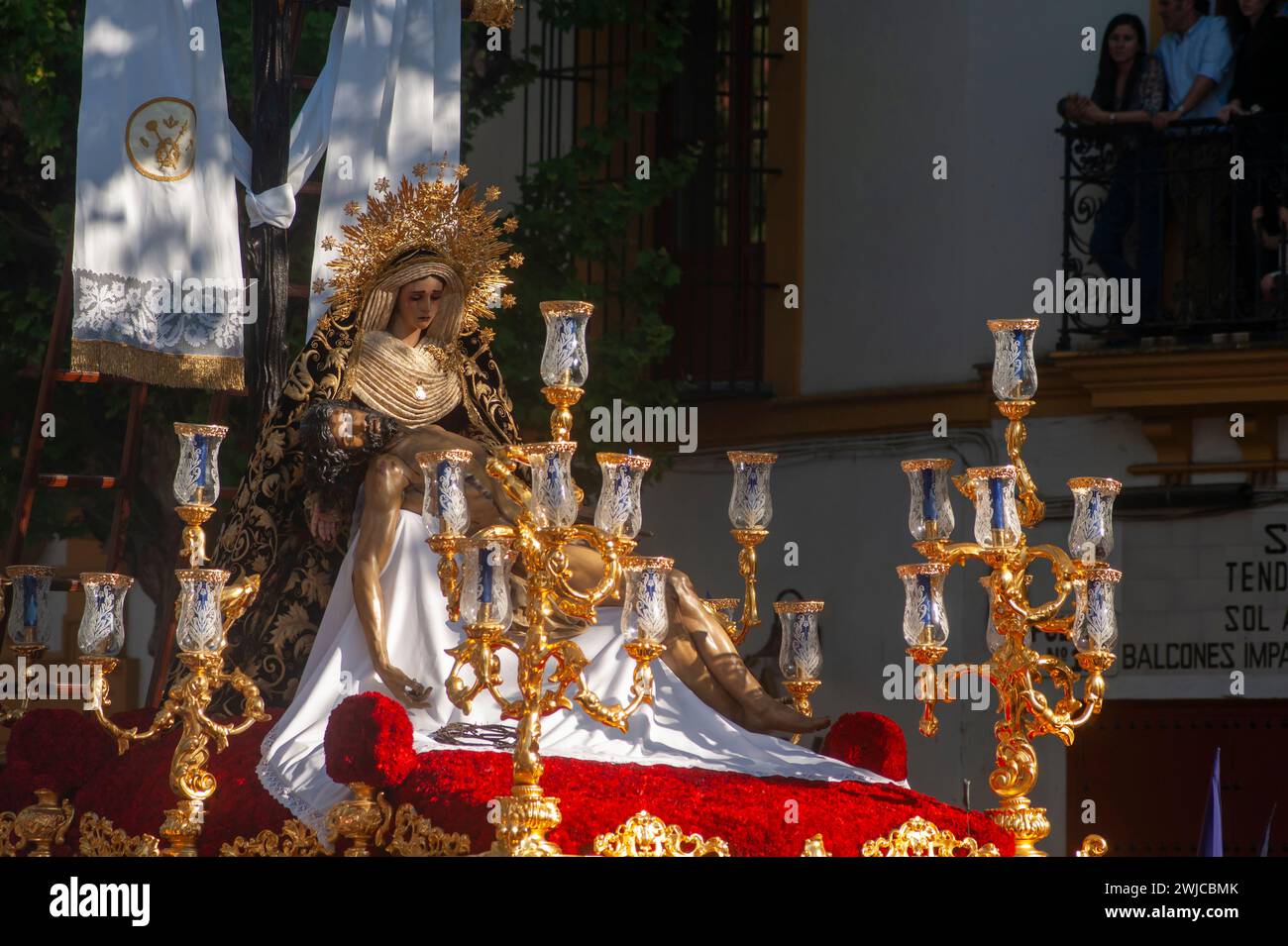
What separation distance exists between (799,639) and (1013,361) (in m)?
1.35

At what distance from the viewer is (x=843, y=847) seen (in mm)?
6660

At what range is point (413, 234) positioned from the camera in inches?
335

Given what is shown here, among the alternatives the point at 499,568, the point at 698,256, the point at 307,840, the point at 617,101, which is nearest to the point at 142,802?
the point at 307,840

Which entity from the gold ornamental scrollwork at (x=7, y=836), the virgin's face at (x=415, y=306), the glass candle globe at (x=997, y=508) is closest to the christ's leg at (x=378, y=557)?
the virgin's face at (x=415, y=306)

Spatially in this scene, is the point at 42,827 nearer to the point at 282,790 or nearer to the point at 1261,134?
the point at 282,790

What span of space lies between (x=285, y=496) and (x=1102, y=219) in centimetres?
492

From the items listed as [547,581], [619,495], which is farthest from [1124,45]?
[547,581]

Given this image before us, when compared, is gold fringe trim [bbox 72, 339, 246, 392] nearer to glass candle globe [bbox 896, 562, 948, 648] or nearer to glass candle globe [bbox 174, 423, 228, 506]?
glass candle globe [bbox 174, 423, 228, 506]

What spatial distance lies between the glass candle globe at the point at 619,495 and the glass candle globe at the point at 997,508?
3.46 ft

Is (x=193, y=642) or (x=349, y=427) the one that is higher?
(x=349, y=427)

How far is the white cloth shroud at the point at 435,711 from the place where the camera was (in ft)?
23.6
